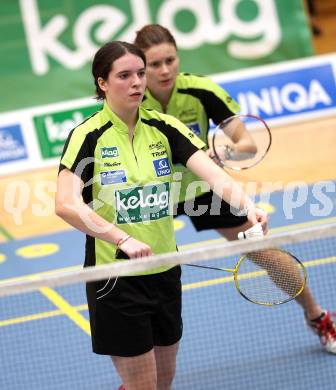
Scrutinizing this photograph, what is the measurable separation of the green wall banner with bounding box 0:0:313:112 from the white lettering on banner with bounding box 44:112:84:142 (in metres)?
0.38

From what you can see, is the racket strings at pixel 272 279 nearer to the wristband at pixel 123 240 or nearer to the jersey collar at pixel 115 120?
the wristband at pixel 123 240

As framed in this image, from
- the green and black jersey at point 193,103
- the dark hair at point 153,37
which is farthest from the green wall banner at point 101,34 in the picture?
the dark hair at point 153,37

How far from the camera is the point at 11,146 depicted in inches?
404

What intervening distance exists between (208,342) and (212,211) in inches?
33.8

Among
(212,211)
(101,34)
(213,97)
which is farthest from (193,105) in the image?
(101,34)

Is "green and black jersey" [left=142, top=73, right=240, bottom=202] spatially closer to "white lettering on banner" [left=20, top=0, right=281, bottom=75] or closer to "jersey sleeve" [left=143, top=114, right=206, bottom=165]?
"jersey sleeve" [left=143, top=114, right=206, bottom=165]

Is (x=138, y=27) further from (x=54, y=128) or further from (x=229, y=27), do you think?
(x=54, y=128)

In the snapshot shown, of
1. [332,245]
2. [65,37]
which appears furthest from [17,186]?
[332,245]

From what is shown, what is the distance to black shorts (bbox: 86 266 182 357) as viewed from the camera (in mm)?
3824

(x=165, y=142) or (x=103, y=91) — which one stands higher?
(x=103, y=91)

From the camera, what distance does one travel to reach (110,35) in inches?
422

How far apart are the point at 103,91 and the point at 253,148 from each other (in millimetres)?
1437

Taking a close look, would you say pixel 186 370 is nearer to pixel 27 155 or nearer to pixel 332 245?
pixel 332 245

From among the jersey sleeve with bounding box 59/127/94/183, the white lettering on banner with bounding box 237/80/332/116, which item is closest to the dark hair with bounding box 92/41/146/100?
the jersey sleeve with bounding box 59/127/94/183
